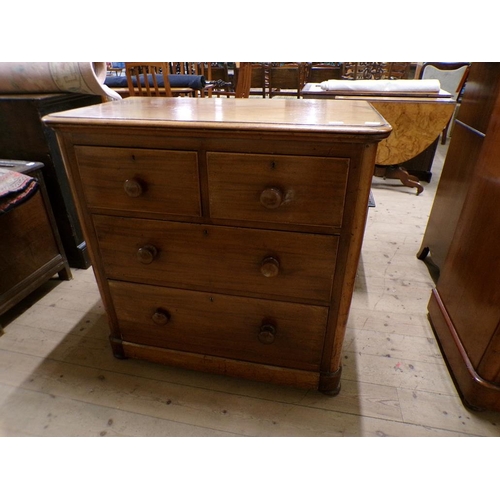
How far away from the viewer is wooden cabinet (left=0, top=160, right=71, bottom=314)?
4.84 ft

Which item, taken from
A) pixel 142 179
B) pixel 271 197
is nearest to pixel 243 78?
pixel 142 179

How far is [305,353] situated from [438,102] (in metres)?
2.11

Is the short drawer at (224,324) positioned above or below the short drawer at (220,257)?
below

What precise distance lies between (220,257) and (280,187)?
29cm

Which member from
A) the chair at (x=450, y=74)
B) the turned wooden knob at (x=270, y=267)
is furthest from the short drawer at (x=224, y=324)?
the chair at (x=450, y=74)

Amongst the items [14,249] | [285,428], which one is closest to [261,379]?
[285,428]

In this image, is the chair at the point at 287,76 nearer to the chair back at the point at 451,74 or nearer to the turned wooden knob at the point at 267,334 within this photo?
the chair back at the point at 451,74

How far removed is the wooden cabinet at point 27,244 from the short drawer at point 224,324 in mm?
622

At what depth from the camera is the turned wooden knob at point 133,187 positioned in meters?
0.95

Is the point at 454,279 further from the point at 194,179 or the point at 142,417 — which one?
the point at 142,417

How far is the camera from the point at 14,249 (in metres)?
1.51

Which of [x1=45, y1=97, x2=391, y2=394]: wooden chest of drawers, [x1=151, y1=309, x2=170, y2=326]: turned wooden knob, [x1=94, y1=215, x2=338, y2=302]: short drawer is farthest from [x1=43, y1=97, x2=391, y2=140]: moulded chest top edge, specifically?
[x1=151, y1=309, x2=170, y2=326]: turned wooden knob

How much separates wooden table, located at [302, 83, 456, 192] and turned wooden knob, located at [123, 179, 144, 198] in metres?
1.82

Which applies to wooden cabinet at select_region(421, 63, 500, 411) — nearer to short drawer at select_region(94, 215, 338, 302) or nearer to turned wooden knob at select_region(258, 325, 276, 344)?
short drawer at select_region(94, 215, 338, 302)
